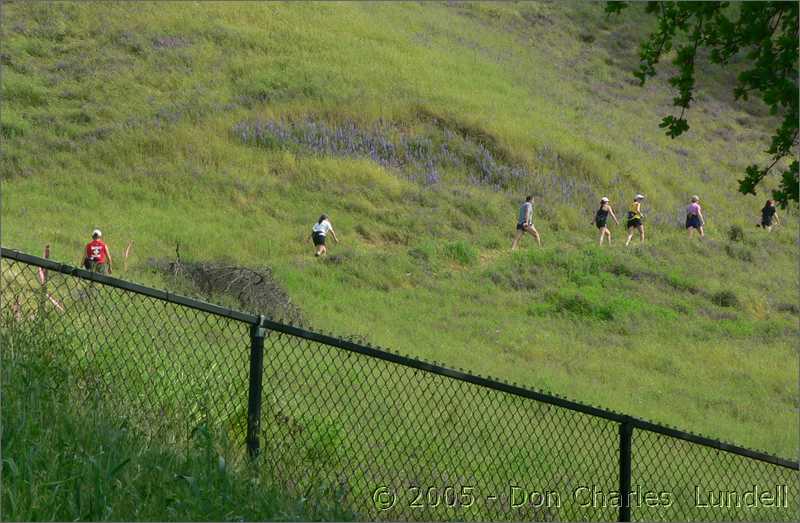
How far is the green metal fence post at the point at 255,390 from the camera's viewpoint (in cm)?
734

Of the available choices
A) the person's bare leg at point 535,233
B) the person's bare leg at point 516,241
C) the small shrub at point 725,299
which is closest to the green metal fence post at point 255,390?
the small shrub at point 725,299

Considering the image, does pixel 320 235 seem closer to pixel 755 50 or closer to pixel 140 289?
pixel 755 50

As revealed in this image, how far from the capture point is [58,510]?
603cm

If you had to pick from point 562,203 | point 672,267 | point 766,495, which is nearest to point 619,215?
point 562,203

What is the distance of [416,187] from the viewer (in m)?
35.5

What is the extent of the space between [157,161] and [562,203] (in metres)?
12.6

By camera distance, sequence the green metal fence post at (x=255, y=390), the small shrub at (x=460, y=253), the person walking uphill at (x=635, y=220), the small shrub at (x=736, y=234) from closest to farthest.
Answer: the green metal fence post at (x=255, y=390), the small shrub at (x=460, y=253), the person walking uphill at (x=635, y=220), the small shrub at (x=736, y=234)

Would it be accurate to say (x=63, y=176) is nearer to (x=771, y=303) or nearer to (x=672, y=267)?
(x=672, y=267)

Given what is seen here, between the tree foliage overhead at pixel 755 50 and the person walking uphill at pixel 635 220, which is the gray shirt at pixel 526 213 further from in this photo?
the tree foliage overhead at pixel 755 50

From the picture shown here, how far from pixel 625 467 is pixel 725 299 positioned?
22.9 m

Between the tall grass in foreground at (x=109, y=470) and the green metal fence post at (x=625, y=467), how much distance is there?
218 centimetres

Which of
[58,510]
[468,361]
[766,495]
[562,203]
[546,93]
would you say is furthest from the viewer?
[546,93]

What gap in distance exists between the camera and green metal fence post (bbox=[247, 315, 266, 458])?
734cm

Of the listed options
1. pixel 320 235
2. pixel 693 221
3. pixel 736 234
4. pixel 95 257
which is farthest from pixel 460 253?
pixel 95 257
